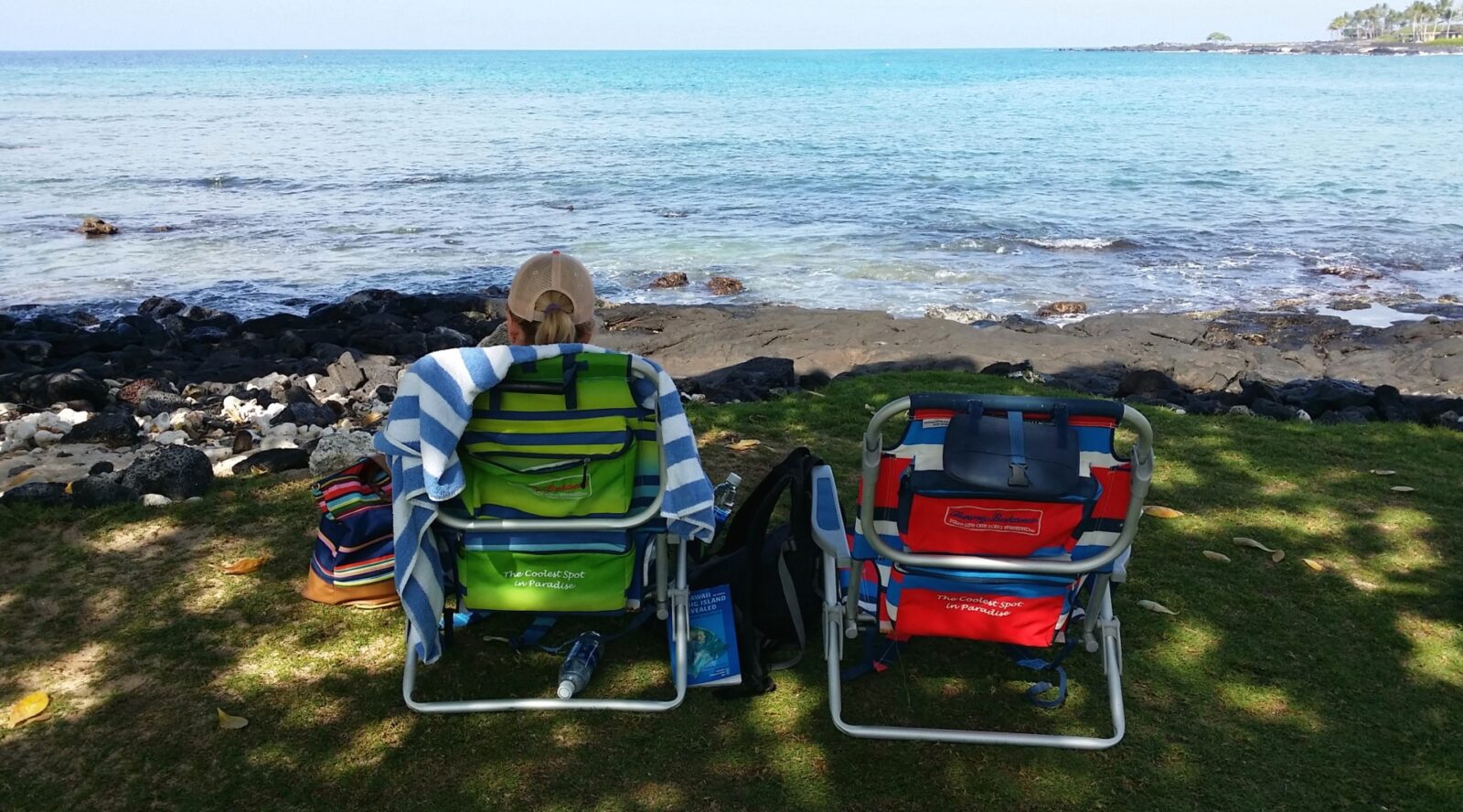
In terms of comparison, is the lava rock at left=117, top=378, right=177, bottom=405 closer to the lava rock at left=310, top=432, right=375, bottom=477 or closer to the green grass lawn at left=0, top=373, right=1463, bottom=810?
the lava rock at left=310, top=432, right=375, bottom=477

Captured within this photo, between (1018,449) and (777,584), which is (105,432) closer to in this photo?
(777,584)

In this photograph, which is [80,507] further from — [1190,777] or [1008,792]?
[1190,777]

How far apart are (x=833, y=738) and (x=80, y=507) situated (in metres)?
4.08

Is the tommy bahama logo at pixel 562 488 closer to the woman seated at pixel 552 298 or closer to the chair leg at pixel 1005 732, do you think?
the woman seated at pixel 552 298

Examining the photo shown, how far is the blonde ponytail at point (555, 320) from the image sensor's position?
357cm

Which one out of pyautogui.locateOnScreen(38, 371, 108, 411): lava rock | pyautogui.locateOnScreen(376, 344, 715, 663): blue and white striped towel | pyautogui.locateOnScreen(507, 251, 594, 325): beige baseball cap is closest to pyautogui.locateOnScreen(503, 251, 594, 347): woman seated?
pyautogui.locateOnScreen(507, 251, 594, 325): beige baseball cap

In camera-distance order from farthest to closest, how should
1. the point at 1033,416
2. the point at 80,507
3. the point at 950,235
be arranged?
the point at 950,235
the point at 80,507
the point at 1033,416

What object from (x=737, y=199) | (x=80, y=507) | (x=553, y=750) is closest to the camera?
(x=553, y=750)

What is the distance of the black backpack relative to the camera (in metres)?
3.79

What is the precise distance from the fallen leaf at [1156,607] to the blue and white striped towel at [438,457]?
6.97ft

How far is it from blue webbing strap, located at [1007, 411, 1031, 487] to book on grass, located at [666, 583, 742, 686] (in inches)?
52.4

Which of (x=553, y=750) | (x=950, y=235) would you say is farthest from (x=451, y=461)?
(x=950, y=235)

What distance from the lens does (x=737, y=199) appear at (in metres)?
27.3

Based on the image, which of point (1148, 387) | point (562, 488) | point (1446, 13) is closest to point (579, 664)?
point (562, 488)
